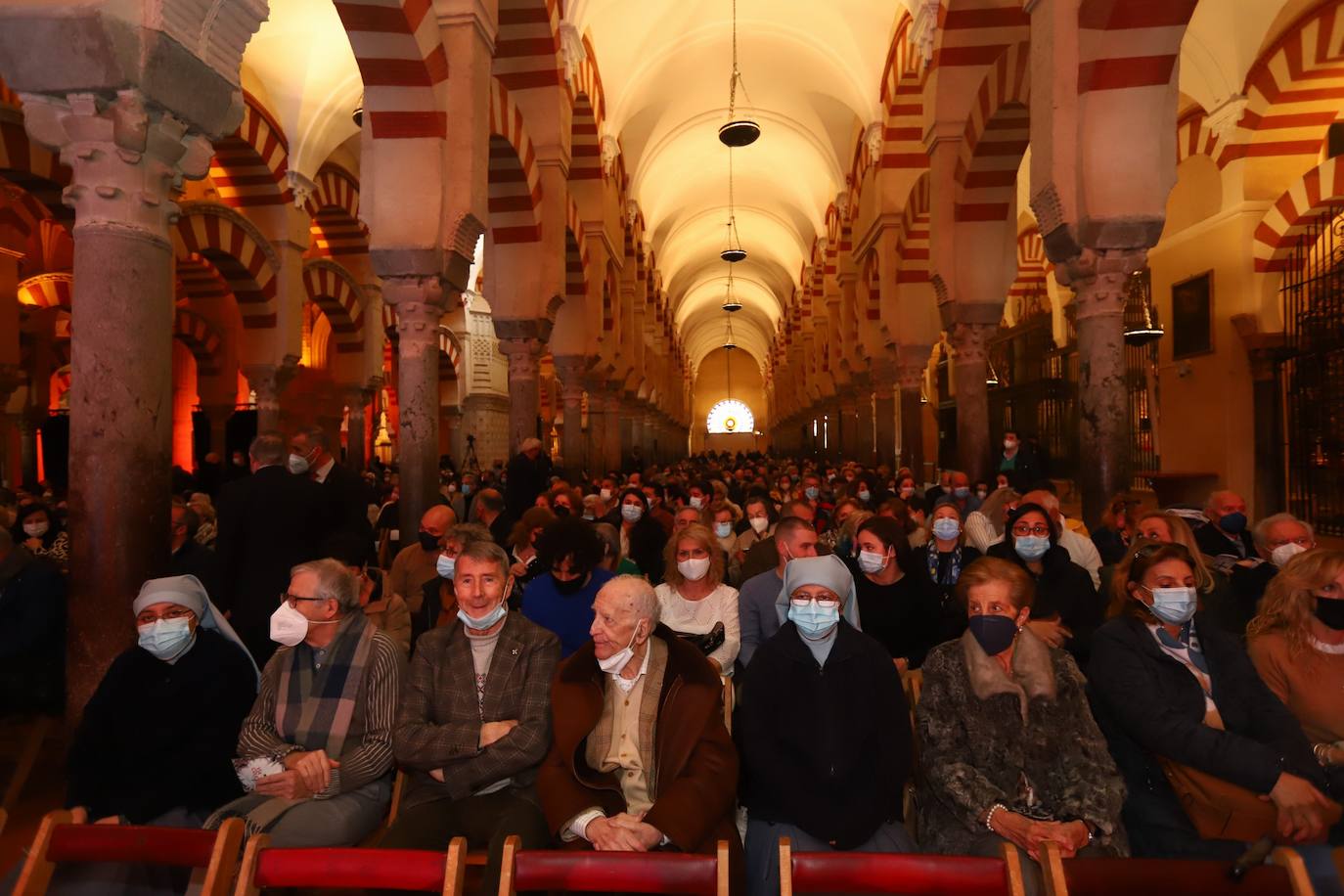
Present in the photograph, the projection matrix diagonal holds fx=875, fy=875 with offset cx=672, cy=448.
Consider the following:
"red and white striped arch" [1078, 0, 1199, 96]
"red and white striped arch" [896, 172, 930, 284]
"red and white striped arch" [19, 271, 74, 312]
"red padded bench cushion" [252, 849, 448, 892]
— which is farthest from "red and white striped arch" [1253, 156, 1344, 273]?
"red and white striped arch" [19, 271, 74, 312]

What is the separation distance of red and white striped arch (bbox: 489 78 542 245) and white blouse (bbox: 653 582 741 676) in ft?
19.1

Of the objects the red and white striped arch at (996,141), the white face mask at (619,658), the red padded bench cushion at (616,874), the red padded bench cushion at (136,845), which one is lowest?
the red padded bench cushion at (616,874)

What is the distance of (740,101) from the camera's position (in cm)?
1661

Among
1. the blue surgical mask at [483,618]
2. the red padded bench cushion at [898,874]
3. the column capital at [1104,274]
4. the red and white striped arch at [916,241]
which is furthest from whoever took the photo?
the red and white striped arch at [916,241]

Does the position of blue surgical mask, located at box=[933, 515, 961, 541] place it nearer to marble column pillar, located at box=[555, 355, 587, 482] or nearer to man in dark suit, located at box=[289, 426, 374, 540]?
man in dark suit, located at box=[289, 426, 374, 540]

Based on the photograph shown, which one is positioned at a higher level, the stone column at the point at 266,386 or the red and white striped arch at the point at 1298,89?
the red and white striped arch at the point at 1298,89

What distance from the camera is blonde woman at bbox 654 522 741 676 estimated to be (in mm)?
3312

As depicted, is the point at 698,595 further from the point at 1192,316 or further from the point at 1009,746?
the point at 1192,316

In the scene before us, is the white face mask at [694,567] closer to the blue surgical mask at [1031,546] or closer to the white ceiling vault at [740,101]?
the blue surgical mask at [1031,546]

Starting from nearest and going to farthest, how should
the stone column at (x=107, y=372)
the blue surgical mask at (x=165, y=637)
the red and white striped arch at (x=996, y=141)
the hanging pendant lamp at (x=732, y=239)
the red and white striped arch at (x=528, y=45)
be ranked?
1. the blue surgical mask at (x=165, y=637)
2. the stone column at (x=107, y=372)
3. the red and white striped arch at (x=996, y=141)
4. the red and white striped arch at (x=528, y=45)
5. the hanging pendant lamp at (x=732, y=239)

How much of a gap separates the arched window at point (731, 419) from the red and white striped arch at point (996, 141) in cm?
3480

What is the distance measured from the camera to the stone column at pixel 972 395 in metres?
8.00

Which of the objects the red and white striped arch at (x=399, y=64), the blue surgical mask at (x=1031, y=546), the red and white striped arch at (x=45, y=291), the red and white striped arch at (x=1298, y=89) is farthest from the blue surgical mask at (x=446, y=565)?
the red and white striped arch at (x=45, y=291)

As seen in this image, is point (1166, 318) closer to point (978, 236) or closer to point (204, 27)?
point (978, 236)
